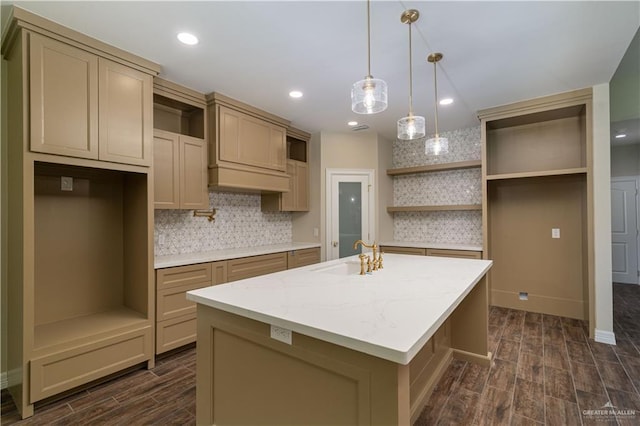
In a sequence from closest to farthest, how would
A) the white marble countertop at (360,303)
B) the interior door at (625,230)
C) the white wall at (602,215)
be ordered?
the white marble countertop at (360,303), the white wall at (602,215), the interior door at (625,230)

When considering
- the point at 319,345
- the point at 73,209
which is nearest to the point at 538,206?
the point at 319,345

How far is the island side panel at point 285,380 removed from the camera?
41.5 inches

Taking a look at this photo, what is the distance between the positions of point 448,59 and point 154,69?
100 inches

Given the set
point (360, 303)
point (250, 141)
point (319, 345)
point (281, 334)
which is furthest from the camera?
point (250, 141)

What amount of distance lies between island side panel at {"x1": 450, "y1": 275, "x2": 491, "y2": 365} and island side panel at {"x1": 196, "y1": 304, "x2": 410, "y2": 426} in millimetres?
1901

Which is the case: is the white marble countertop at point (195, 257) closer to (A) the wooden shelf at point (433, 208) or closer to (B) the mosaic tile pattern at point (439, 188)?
(A) the wooden shelf at point (433, 208)

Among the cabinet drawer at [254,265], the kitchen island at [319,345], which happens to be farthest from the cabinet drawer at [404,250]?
the kitchen island at [319,345]

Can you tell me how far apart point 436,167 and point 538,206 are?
1420 millimetres

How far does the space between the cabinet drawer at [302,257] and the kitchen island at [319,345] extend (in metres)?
2.05

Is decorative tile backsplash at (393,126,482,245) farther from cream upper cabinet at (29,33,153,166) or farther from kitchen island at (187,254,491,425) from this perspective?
cream upper cabinet at (29,33,153,166)

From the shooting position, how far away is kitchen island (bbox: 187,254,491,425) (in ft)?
3.45

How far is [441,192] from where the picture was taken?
4840 mm

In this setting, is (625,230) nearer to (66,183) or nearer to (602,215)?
(602,215)

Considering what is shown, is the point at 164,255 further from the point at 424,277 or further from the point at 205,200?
the point at 424,277
